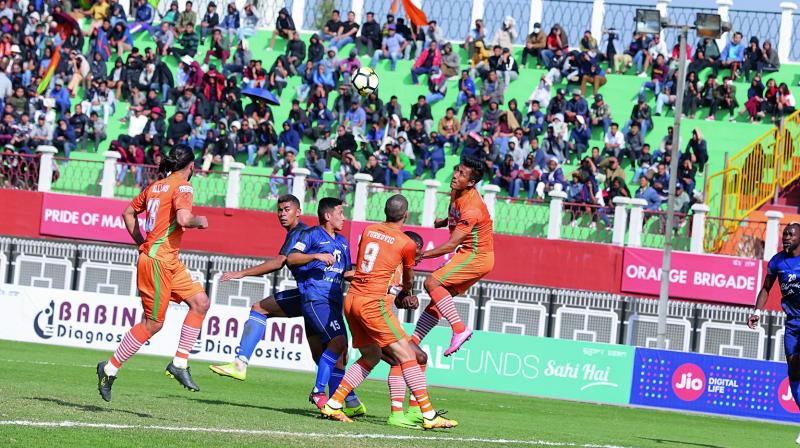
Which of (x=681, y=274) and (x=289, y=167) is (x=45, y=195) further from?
(x=681, y=274)

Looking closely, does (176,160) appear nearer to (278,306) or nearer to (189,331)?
(189,331)

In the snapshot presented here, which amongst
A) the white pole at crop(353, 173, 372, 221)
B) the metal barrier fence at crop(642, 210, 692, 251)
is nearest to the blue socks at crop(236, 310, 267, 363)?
the white pole at crop(353, 173, 372, 221)

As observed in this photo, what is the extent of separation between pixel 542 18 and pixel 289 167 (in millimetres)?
9699

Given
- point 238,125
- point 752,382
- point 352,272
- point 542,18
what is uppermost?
point 542,18

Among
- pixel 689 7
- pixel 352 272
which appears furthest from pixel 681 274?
pixel 352 272

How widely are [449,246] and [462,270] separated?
2.55ft

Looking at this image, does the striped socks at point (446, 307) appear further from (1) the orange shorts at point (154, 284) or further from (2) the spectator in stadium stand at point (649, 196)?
(2) the spectator in stadium stand at point (649, 196)

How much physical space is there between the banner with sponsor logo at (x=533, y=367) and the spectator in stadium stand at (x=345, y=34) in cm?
1348

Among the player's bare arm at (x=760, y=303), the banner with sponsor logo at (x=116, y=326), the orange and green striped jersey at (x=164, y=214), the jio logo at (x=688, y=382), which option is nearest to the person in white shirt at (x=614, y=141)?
the jio logo at (x=688, y=382)

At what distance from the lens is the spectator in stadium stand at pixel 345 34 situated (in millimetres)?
36875

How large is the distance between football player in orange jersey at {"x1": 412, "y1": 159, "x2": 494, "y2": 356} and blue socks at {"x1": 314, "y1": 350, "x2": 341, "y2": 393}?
938mm

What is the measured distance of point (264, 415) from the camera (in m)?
13.1

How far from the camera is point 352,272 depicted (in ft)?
43.1

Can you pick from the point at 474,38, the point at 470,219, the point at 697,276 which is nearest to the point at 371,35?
the point at 474,38
